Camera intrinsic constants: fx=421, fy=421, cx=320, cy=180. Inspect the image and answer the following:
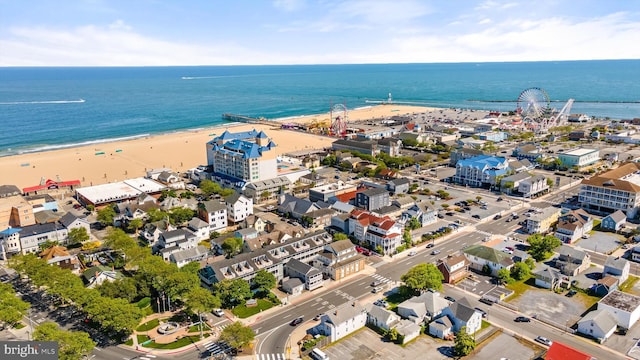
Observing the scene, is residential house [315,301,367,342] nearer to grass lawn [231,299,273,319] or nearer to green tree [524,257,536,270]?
grass lawn [231,299,273,319]

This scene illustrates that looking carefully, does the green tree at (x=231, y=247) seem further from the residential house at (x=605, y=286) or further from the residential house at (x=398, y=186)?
the residential house at (x=605, y=286)

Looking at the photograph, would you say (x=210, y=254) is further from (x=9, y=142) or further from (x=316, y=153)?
(x=9, y=142)

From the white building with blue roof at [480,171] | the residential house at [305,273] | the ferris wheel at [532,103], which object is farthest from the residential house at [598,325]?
the ferris wheel at [532,103]

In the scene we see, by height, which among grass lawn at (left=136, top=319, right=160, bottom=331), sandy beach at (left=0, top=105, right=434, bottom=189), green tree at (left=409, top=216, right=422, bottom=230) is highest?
sandy beach at (left=0, top=105, right=434, bottom=189)

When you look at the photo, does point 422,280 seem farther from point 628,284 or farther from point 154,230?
point 154,230

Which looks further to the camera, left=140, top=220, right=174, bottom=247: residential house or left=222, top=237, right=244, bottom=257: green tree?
left=140, top=220, right=174, bottom=247: residential house

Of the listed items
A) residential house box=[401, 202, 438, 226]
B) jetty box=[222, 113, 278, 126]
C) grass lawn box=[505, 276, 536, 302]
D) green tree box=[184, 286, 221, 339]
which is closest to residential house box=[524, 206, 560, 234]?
residential house box=[401, 202, 438, 226]
